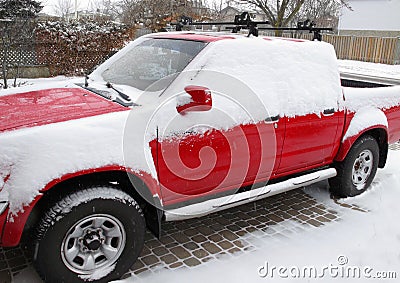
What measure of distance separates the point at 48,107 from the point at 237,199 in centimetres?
188

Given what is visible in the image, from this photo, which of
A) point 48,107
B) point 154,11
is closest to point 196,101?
point 48,107

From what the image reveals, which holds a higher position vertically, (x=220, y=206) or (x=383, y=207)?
(x=220, y=206)

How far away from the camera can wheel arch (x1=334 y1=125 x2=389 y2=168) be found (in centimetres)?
477

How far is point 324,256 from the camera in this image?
12.3ft

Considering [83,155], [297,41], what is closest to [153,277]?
[83,155]

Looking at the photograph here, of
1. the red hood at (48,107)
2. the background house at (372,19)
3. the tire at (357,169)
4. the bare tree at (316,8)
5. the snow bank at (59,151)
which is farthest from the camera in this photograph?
the background house at (372,19)

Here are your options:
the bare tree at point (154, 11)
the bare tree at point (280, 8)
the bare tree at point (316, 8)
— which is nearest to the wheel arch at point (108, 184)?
the bare tree at point (280, 8)

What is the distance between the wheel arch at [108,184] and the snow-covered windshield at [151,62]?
94 centimetres

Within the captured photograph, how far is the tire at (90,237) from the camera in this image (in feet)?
9.35

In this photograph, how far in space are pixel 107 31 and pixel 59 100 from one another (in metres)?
12.6

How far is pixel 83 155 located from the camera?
286 cm

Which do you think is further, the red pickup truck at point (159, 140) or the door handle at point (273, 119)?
the door handle at point (273, 119)

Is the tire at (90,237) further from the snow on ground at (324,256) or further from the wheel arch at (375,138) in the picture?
the wheel arch at (375,138)

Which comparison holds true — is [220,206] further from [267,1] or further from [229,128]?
[267,1]
